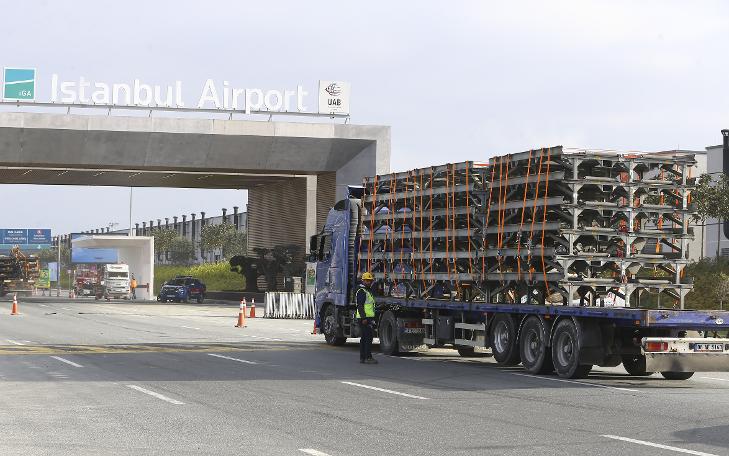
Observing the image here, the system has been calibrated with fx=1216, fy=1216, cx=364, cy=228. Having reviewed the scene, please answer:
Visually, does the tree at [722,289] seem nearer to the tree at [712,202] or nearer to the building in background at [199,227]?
the tree at [712,202]

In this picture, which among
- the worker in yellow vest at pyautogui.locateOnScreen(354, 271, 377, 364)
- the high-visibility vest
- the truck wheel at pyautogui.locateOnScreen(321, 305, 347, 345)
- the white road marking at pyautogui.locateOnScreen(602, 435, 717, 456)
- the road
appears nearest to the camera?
the white road marking at pyautogui.locateOnScreen(602, 435, 717, 456)

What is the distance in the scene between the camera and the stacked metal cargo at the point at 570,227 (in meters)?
19.4

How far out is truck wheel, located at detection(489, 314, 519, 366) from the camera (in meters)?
21.3

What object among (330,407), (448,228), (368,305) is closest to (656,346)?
(448,228)

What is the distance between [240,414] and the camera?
14141 mm

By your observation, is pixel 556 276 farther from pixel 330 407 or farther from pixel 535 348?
pixel 330 407

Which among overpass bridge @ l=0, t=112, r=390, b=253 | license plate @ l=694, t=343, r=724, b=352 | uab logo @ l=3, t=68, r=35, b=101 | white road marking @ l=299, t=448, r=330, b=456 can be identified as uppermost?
uab logo @ l=3, t=68, r=35, b=101

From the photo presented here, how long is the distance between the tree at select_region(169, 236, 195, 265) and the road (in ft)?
375

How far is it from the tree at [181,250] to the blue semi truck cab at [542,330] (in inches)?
4457

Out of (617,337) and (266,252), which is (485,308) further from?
(266,252)

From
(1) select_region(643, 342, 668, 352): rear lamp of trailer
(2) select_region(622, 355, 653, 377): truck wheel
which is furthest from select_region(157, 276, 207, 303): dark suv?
(1) select_region(643, 342, 668, 352): rear lamp of trailer

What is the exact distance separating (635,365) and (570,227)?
307 centimetres

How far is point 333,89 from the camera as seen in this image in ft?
182

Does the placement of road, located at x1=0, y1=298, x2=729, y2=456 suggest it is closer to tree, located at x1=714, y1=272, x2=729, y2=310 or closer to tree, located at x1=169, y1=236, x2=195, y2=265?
tree, located at x1=714, y1=272, x2=729, y2=310
